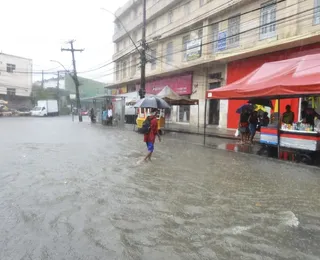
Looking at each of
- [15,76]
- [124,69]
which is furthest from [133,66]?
[15,76]

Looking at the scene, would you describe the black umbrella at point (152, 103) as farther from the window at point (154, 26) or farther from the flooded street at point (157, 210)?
the window at point (154, 26)

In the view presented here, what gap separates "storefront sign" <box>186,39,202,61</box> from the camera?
24.8 metres

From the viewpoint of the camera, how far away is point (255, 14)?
64.5ft

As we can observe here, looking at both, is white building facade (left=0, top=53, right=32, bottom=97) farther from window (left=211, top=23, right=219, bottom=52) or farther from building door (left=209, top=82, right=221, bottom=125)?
window (left=211, top=23, right=219, bottom=52)

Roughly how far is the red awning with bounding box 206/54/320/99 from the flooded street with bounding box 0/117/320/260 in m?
2.31

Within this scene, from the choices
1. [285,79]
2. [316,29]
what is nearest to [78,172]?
[285,79]

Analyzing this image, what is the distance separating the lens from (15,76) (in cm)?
5222

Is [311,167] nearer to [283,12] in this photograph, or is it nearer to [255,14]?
[283,12]

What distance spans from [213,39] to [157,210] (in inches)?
809

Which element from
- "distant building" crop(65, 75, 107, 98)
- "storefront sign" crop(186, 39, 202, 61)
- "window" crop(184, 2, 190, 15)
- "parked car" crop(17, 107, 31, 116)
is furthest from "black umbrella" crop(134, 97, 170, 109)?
"distant building" crop(65, 75, 107, 98)

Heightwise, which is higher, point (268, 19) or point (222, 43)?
point (268, 19)

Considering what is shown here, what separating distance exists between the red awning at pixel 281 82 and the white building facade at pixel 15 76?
155 feet

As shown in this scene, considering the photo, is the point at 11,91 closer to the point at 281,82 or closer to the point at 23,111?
the point at 23,111

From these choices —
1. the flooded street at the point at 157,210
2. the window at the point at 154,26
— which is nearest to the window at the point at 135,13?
the window at the point at 154,26
